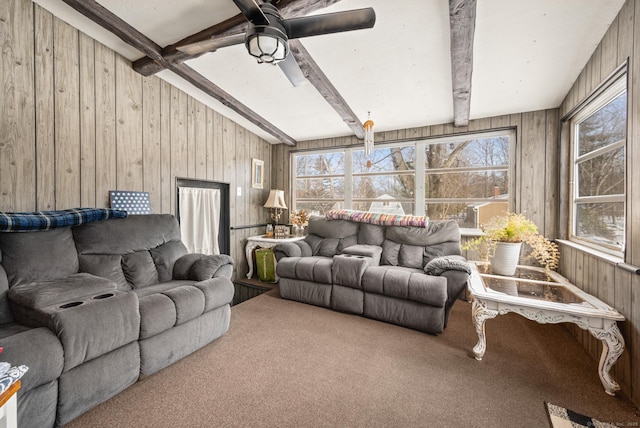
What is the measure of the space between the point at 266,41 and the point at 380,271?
2.21 m

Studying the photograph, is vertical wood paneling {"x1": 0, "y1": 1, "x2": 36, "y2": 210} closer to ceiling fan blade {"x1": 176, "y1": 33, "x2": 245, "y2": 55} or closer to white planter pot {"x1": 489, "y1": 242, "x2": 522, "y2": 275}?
ceiling fan blade {"x1": 176, "y1": 33, "x2": 245, "y2": 55}

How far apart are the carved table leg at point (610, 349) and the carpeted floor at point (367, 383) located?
3.0 inches

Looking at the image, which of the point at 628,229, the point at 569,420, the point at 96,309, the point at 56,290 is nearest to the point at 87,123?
the point at 56,290

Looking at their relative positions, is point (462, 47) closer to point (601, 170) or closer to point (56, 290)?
point (601, 170)

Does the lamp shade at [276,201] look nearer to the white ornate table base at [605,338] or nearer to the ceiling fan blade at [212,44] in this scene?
the ceiling fan blade at [212,44]

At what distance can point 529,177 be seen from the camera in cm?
318

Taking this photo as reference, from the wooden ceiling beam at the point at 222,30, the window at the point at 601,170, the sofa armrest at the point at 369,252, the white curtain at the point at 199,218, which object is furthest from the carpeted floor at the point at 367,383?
the wooden ceiling beam at the point at 222,30

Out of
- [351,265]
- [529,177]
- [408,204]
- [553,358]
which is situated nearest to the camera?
[553,358]

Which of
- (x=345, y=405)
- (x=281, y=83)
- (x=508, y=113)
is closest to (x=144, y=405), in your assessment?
(x=345, y=405)

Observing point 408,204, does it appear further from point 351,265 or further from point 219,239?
point 219,239

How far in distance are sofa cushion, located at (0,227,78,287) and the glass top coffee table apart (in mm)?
3046

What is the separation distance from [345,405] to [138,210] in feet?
8.98

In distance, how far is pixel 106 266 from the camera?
2.18 metres

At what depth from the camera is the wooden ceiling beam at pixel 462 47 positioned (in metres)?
1.69
